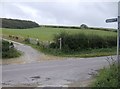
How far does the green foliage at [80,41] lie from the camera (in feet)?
113

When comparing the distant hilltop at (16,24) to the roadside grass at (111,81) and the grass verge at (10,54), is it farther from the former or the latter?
the roadside grass at (111,81)

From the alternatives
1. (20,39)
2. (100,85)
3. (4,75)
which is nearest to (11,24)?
(20,39)

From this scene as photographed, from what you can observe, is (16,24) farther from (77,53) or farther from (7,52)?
(7,52)

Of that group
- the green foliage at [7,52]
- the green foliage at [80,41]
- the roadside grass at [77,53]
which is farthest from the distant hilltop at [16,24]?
the green foliage at [7,52]

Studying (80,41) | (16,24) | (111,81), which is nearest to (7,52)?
(80,41)

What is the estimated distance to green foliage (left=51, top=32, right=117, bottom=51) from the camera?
34.5m

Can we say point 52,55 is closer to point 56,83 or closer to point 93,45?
point 93,45

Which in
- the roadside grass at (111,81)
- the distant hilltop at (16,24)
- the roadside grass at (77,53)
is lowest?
the roadside grass at (77,53)

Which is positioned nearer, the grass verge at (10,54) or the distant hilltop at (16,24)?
the grass verge at (10,54)

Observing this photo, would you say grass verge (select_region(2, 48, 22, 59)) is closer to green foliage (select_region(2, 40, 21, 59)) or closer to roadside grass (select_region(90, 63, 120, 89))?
green foliage (select_region(2, 40, 21, 59))

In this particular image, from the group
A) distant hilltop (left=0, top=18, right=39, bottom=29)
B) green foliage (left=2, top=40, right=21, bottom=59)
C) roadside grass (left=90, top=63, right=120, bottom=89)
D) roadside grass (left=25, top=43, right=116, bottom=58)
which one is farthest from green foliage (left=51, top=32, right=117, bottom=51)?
distant hilltop (left=0, top=18, right=39, bottom=29)

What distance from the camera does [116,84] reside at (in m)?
10.3

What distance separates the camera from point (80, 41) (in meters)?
35.9

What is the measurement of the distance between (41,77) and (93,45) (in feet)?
75.7
